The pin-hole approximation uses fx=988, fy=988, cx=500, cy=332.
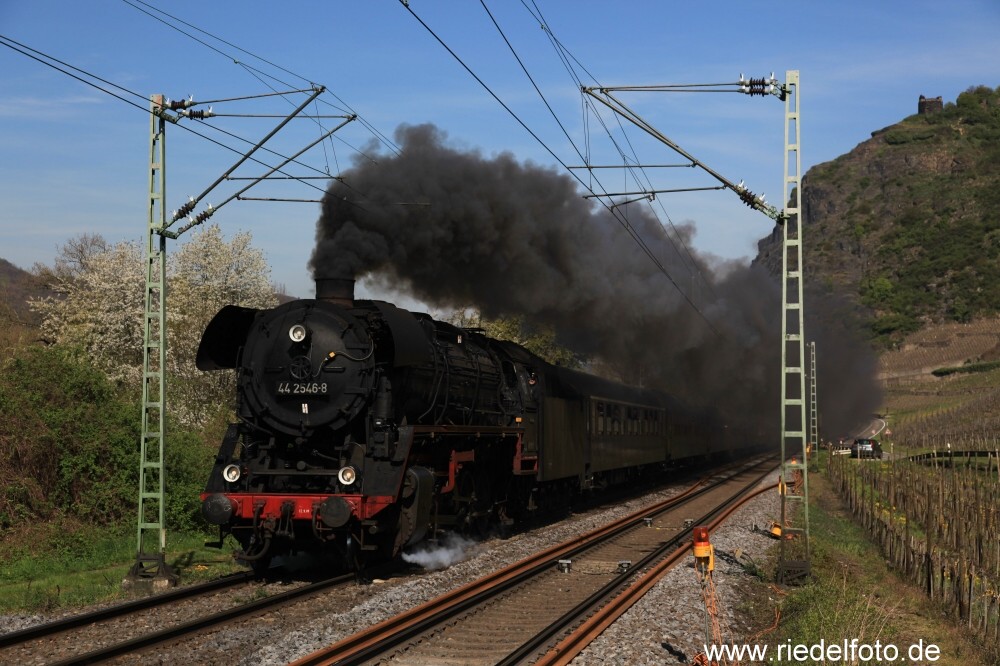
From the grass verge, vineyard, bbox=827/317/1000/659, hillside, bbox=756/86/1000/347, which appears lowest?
the grass verge

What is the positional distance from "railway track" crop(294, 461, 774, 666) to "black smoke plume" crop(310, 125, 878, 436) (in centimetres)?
529

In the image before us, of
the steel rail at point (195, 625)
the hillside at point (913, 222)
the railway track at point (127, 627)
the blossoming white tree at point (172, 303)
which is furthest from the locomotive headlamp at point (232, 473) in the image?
the hillside at point (913, 222)

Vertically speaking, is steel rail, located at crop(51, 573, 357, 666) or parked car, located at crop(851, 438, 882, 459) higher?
parked car, located at crop(851, 438, 882, 459)

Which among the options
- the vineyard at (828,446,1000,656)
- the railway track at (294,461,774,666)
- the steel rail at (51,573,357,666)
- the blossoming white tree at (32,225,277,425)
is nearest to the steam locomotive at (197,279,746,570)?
the steel rail at (51,573,357,666)

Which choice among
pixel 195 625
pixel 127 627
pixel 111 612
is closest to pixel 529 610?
pixel 195 625

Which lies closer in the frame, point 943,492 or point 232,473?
point 232,473

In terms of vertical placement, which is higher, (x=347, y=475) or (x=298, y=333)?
(x=298, y=333)

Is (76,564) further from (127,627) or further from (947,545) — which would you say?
(947,545)

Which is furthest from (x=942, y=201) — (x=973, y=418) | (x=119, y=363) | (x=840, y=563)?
(x=840, y=563)

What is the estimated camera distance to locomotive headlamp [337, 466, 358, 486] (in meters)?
12.3

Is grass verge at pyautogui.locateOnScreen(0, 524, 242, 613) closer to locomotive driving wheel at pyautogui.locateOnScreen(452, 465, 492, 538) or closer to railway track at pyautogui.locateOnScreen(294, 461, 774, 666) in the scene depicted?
locomotive driving wheel at pyautogui.locateOnScreen(452, 465, 492, 538)

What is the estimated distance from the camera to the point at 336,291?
13.9 metres

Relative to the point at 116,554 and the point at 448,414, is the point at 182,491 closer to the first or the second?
the point at 116,554

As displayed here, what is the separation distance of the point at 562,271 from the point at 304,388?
13.2 m
